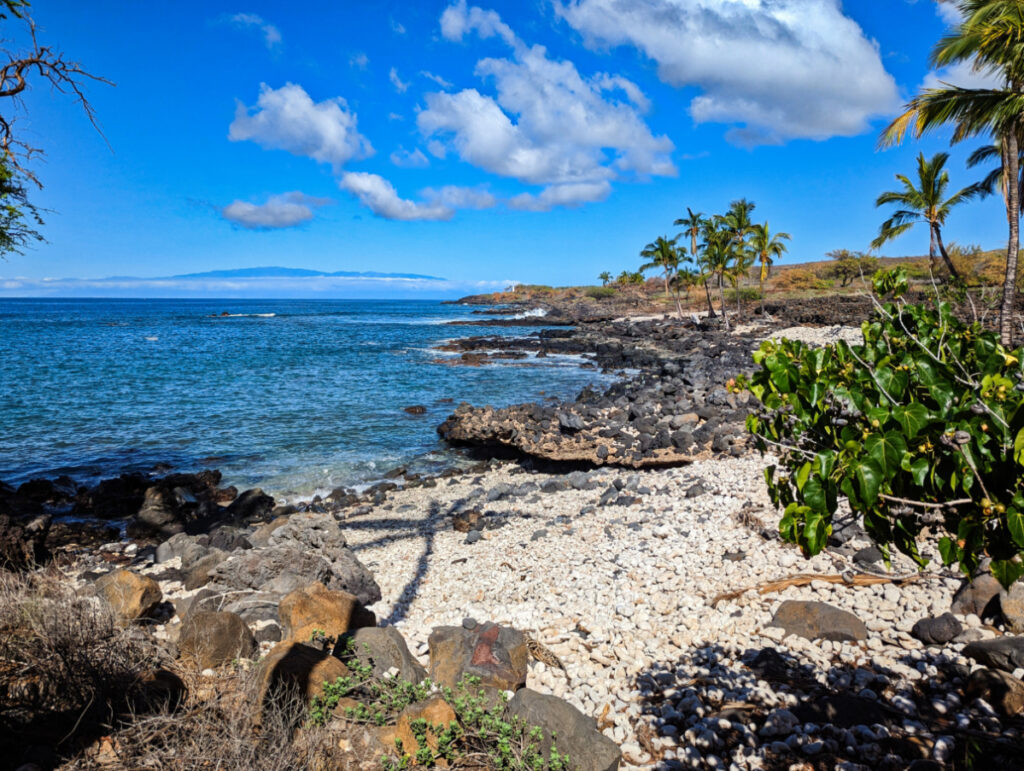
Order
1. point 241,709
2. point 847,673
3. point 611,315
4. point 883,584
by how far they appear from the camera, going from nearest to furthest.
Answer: point 241,709, point 847,673, point 883,584, point 611,315

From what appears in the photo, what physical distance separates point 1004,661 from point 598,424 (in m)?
11.0

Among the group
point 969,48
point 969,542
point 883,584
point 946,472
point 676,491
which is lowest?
point 676,491

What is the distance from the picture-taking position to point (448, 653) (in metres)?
5.14

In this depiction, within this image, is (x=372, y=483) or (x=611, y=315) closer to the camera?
(x=372, y=483)

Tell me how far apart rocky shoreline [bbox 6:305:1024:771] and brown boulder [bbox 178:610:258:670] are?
2 cm

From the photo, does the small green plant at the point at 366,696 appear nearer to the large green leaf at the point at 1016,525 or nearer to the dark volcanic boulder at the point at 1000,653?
the large green leaf at the point at 1016,525

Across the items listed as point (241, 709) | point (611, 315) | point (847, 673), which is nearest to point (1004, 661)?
point (847, 673)

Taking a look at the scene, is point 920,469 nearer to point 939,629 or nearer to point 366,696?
point 939,629

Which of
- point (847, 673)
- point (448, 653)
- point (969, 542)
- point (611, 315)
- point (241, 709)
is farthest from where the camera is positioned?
point (611, 315)

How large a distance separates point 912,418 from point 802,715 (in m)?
3.27

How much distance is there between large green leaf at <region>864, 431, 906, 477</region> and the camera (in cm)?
200

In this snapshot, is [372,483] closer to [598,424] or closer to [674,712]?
[598,424]

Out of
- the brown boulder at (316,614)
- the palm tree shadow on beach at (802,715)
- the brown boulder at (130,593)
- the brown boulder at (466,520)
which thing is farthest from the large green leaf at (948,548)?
the brown boulder at (466,520)

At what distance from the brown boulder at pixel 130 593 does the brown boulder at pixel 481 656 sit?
362 cm
